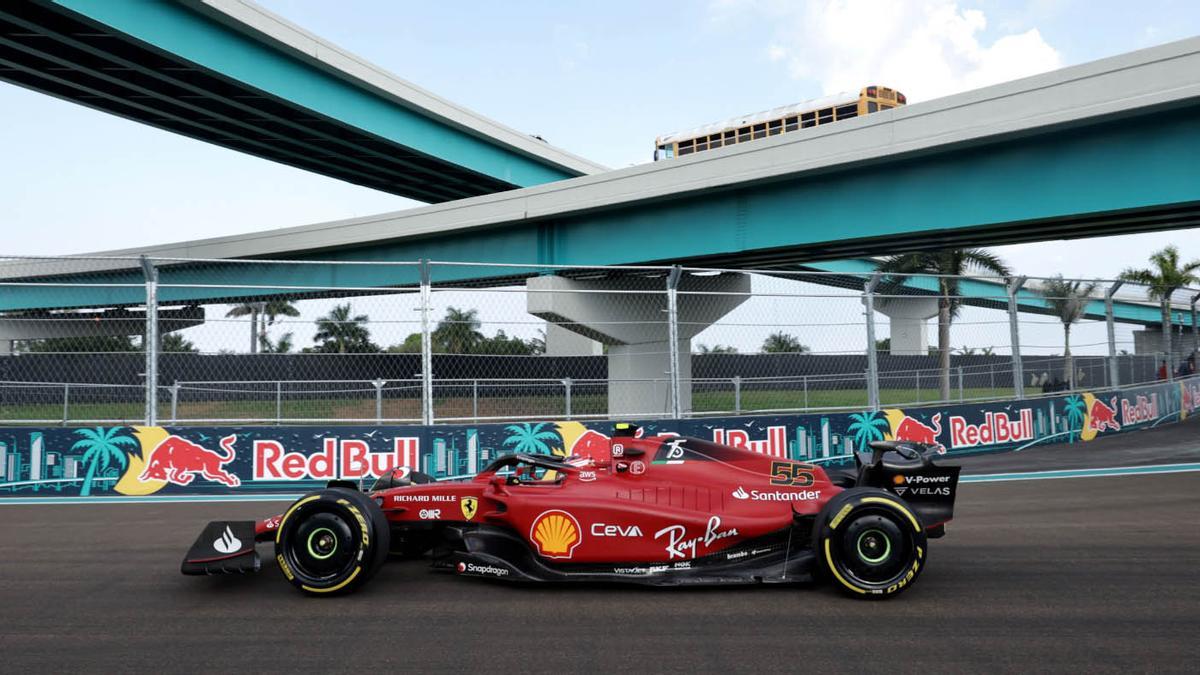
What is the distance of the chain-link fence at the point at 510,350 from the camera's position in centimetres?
1093

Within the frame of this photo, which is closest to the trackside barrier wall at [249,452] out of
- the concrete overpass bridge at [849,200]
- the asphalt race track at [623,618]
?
the concrete overpass bridge at [849,200]

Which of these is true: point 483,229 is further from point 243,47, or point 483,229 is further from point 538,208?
point 243,47

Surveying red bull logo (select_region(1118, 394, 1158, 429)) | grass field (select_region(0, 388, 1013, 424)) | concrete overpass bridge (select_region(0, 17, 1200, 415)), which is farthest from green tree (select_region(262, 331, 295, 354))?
red bull logo (select_region(1118, 394, 1158, 429))

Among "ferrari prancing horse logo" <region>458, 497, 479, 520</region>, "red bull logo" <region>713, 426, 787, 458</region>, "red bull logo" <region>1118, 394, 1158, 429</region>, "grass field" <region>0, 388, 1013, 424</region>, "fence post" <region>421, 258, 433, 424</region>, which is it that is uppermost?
"fence post" <region>421, 258, 433, 424</region>

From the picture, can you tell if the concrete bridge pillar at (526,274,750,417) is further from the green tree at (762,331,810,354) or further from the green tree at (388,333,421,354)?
the green tree at (388,333,421,354)

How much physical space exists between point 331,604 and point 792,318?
28.2ft

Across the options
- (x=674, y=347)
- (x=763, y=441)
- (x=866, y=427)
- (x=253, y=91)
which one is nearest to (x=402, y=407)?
(x=674, y=347)

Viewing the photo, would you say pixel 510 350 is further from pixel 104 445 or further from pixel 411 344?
pixel 104 445

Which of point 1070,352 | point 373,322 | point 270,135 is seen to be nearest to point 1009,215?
point 1070,352

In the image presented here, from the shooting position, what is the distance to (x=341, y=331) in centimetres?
1133

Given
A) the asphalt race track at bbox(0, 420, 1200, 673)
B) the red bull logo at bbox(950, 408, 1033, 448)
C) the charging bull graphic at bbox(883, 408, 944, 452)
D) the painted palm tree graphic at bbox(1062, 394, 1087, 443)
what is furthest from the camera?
the painted palm tree graphic at bbox(1062, 394, 1087, 443)

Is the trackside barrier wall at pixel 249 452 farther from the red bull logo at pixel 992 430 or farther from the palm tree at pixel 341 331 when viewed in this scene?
the red bull logo at pixel 992 430

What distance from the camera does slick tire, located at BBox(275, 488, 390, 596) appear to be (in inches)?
219

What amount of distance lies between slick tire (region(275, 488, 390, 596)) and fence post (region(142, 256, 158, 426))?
5588 mm
